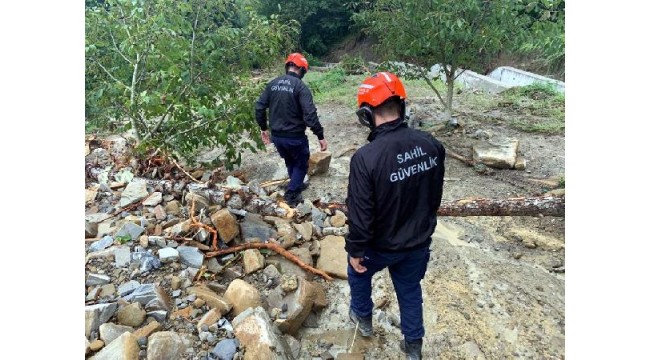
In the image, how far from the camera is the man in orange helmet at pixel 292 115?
4.99 meters

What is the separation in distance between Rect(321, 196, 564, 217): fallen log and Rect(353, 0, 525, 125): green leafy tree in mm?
2960

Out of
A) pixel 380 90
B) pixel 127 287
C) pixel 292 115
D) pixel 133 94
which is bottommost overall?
pixel 127 287

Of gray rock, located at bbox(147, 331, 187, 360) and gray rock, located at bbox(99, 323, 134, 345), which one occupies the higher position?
gray rock, located at bbox(99, 323, 134, 345)

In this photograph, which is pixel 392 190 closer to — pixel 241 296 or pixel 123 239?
pixel 241 296

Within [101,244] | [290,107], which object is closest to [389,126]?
[101,244]

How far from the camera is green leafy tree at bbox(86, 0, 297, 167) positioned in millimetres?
5133

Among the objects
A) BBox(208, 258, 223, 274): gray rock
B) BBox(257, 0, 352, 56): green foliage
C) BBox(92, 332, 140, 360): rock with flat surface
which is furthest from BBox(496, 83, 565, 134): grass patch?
BBox(257, 0, 352, 56): green foliage

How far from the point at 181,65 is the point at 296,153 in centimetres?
189

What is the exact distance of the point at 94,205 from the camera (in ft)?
14.2

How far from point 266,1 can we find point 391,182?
22.9m

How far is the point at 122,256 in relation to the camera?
332 centimetres

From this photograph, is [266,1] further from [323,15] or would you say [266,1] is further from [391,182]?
[391,182]

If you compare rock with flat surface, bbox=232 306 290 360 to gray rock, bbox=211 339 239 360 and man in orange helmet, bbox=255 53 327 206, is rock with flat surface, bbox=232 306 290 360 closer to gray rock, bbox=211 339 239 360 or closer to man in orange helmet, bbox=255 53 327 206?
gray rock, bbox=211 339 239 360

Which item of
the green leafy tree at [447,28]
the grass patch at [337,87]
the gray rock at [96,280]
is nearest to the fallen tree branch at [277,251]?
the gray rock at [96,280]
